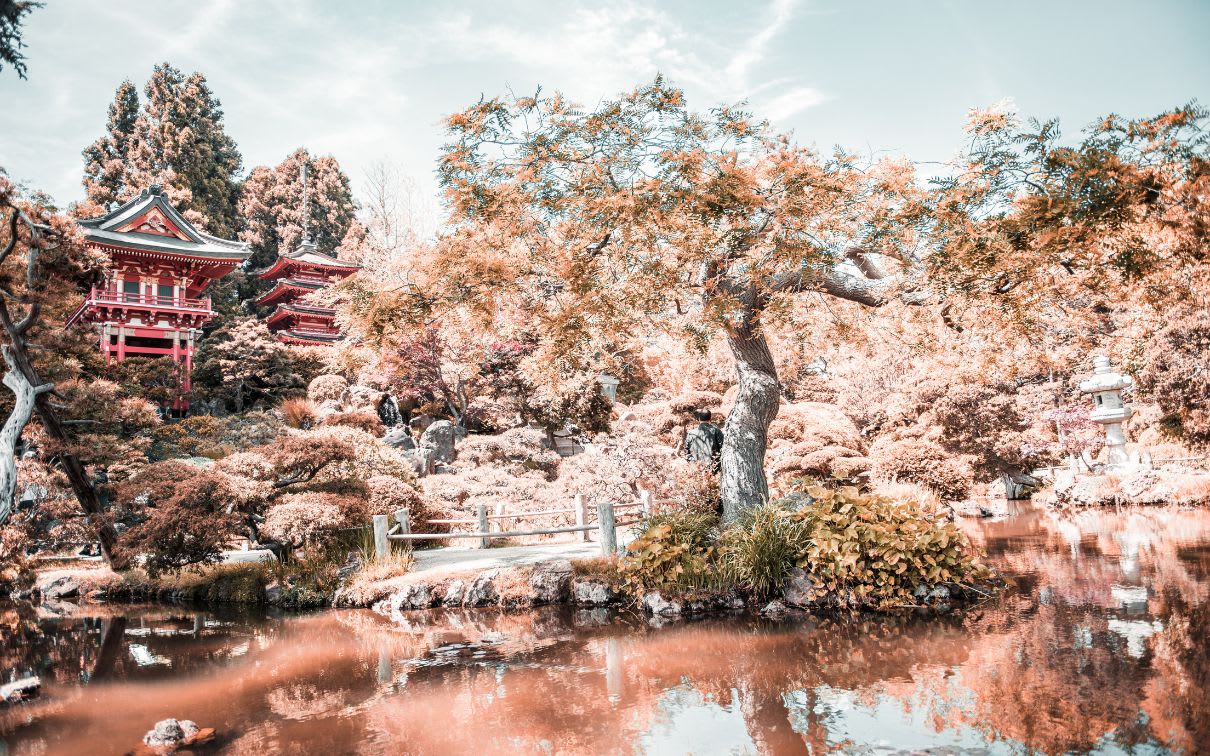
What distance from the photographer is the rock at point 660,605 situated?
21.4 ft

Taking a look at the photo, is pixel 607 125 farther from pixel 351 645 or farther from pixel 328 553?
pixel 328 553

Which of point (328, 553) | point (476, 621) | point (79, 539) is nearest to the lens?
point (476, 621)

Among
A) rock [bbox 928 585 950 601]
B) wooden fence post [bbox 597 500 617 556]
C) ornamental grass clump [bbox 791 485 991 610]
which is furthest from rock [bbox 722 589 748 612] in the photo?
rock [bbox 928 585 950 601]

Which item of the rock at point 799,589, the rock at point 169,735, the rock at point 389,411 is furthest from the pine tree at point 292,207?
the rock at point 169,735

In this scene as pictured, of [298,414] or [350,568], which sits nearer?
[350,568]

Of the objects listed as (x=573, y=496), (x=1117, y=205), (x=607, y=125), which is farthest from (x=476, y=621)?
(x=1117, y=205)

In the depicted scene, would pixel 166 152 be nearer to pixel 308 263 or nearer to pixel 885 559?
pixel 308 263

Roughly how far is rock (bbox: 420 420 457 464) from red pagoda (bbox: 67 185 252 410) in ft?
23.7

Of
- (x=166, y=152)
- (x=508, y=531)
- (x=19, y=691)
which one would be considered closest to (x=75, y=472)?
(x=19, y=691)

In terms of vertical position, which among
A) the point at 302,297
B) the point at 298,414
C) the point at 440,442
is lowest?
the point at 440,442

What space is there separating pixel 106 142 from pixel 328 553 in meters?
27.9

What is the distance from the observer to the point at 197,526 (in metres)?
7.87

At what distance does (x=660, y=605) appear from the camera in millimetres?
6582

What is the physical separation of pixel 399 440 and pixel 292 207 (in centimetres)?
1997
